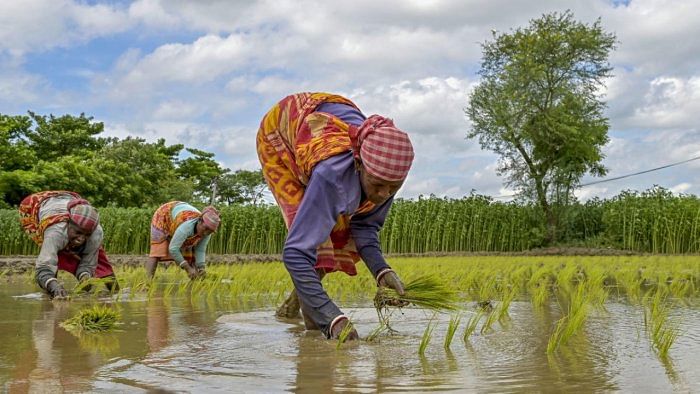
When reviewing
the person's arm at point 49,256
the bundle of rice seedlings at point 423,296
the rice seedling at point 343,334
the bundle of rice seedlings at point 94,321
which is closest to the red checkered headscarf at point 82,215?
the person's arm at point 49,256

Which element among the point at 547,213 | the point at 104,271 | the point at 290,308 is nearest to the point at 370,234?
the point at 290,308

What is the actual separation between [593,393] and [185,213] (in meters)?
5.31

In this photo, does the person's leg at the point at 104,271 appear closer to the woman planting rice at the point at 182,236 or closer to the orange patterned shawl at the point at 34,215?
the orange patterned shawl at the point at 34,215

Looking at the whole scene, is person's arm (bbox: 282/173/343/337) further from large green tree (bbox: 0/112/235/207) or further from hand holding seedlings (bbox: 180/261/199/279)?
large green tree (bbox: 0/112/235/207)

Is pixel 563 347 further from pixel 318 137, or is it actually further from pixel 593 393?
pixel 318 137

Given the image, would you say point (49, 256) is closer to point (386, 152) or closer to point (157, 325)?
point (157, 325)

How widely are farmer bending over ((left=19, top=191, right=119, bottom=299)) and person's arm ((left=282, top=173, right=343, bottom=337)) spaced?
2967mm

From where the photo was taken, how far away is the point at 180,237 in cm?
654

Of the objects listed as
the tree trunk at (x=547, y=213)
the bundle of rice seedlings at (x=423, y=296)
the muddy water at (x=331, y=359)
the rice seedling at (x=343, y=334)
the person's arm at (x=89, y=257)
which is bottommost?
the muddy water at (x=331, y=359)

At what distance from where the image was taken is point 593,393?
6.23 feet

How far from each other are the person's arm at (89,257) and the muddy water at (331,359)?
1.87 meters

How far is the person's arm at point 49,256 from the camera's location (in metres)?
5.13

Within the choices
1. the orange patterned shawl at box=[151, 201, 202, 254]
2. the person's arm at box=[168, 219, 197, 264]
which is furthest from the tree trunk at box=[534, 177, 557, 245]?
the person's arm at box=[168, 219, 197, 264]

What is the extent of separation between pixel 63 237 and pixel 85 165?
837 inches
